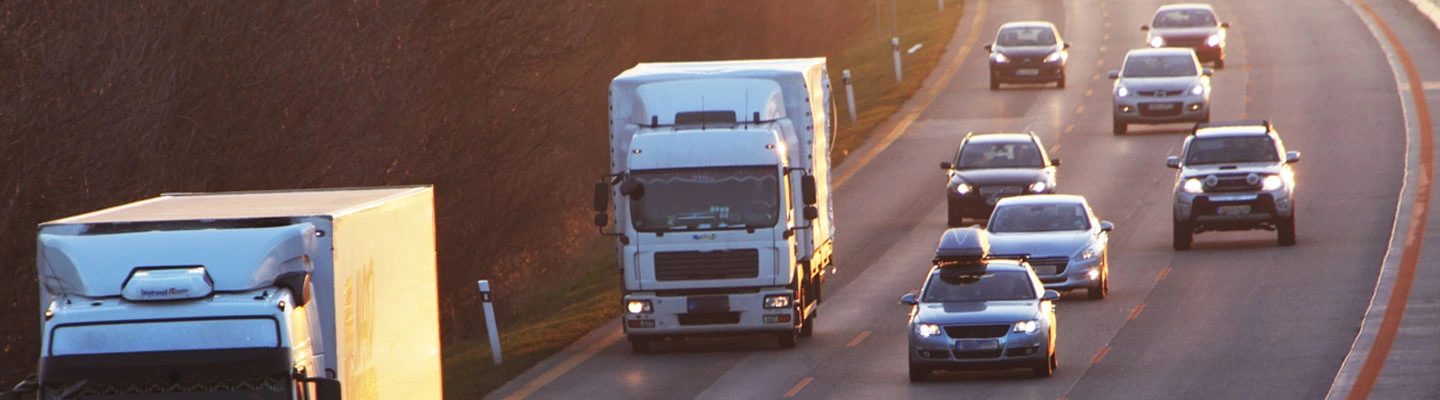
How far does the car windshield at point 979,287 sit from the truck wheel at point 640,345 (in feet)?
14.1

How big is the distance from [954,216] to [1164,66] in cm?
1219

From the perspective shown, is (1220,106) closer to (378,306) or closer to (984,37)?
(984,37)

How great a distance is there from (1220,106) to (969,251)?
96.0 feet

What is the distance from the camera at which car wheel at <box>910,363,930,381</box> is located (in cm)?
2352

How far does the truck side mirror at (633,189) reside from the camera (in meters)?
25.6

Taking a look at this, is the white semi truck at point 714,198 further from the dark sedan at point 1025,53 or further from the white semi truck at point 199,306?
the dark sedan at point 1025,53

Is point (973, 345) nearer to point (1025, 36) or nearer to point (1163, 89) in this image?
point (1163, 89)

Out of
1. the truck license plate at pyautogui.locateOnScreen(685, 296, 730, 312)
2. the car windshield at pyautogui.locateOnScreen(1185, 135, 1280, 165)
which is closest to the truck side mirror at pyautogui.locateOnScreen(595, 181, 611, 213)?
the truck license plate at pyautogui.locateOnScreen(685, 296, 730, 312)

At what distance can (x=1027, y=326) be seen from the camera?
76.0 feet

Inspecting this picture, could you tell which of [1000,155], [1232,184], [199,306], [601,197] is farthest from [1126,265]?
[199,306]

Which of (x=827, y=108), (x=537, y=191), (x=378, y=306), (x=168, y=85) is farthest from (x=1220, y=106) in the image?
(x=378, y=306)

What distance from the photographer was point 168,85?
23.5m

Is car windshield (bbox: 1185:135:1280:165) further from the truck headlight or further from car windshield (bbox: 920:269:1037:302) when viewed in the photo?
the truck headlight

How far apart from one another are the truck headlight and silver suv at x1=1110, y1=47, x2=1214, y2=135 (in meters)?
25.1
